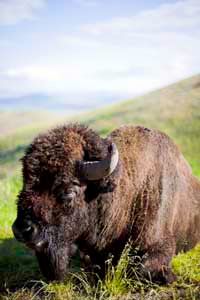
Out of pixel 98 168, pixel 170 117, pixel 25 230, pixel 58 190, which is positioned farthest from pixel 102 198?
pixel 170 117

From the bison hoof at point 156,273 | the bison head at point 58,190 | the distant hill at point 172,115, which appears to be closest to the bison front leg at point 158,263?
the bison hoof at point 156,273

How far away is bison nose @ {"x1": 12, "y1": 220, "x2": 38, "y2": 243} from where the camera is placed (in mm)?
6562

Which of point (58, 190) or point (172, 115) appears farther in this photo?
point (172, 115)

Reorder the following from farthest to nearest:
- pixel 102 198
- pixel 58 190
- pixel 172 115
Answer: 1. pixel 172 115
2. pixel 102 198
3. pixel 58 190

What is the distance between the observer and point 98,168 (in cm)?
686

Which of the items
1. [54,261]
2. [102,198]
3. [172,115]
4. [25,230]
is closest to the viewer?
[25,230]

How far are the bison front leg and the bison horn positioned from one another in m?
1.37

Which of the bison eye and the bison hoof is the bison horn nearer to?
the bison eye

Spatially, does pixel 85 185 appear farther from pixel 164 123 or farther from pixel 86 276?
pixel 164 123

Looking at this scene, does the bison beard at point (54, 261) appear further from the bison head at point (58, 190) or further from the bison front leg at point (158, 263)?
the bison front leg at point (158, 263)

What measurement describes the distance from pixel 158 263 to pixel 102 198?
1.17m

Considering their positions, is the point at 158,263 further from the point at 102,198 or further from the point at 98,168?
the point at 98,168

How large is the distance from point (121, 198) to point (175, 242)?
1148mm

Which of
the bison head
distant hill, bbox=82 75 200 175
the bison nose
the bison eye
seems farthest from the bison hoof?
distant hill, bbox=82 75 200 175
